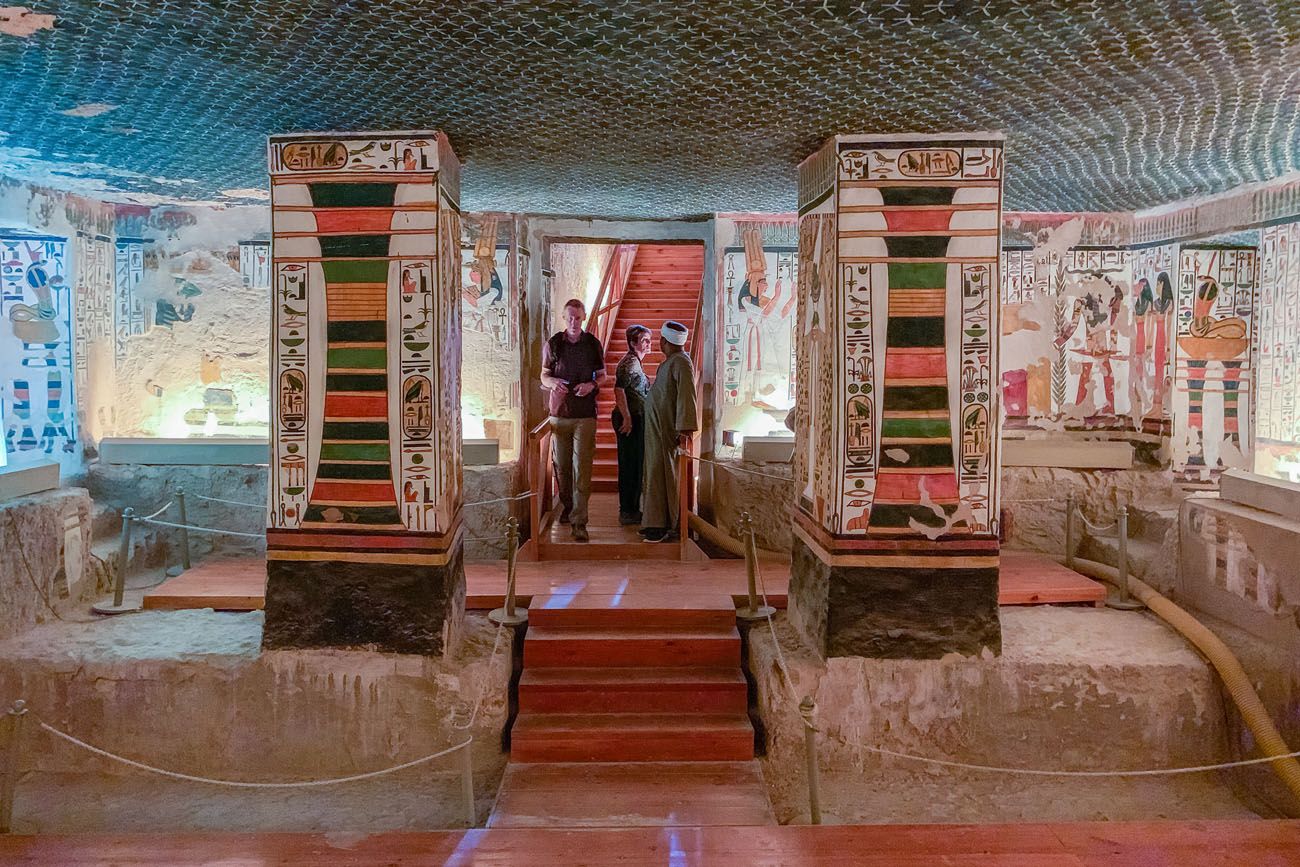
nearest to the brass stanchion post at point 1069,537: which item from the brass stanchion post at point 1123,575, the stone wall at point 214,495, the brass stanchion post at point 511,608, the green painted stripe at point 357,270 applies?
the brass stanchion post at point 1123,575

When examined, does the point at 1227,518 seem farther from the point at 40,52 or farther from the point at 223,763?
the point at 40,52

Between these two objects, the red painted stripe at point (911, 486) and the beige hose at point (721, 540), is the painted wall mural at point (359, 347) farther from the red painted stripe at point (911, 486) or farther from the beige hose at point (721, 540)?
the beige hose at point (721, 540)

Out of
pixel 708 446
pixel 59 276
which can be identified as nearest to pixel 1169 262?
pixel 708 446

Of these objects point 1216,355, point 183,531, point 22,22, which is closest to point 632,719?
point 22,22

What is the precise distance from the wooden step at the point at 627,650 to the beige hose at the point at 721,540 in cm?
171

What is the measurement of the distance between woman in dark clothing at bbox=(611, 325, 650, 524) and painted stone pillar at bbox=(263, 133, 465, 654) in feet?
9.52

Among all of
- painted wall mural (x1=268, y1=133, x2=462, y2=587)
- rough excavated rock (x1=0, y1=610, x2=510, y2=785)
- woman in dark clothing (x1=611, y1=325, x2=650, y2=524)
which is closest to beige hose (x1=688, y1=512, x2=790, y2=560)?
woman in dark clothing (x1=611, y1=325, x2=650, y2=524)

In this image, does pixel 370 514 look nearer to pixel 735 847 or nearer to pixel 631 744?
pixel 631 744

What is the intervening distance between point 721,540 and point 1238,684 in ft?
11.1

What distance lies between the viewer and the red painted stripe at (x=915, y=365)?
414cm

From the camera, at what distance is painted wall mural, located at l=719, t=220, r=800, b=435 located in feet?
23.2

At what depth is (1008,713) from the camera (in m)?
4.24

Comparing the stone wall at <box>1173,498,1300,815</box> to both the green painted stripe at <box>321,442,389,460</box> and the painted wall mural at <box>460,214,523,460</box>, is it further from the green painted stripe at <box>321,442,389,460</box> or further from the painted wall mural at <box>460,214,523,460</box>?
the painted wall mural at <box>460,214,523,460</box>

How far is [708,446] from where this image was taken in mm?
7160
